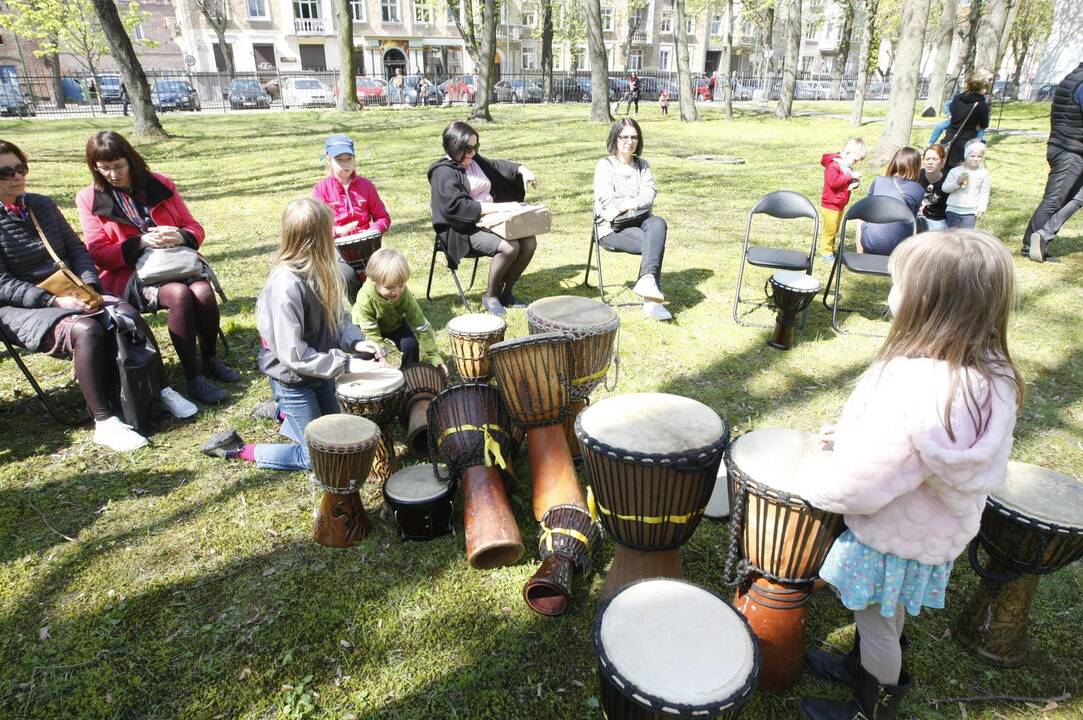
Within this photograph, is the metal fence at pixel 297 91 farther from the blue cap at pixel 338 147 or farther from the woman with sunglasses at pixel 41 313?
the woman with sunglasses at pixel 41 313

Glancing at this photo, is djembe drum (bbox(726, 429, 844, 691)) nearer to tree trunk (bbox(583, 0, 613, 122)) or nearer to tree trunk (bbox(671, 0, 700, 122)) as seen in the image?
tree trunk (bbox(583, 0, 613, 122))

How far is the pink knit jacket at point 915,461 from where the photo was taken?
1.83m

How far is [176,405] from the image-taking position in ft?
13.4

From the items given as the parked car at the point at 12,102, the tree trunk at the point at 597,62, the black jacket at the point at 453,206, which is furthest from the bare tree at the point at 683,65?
the parked car at the point at 12,102

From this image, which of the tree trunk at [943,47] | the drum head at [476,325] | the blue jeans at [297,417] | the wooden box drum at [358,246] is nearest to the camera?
the blue jeans at [297,417]

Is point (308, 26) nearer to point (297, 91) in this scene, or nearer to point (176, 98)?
point (297, 91)

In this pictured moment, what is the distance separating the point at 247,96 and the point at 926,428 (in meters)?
31.9

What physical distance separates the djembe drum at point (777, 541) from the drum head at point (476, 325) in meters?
1.82

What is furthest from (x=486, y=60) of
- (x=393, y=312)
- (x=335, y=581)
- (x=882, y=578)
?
(x=882, y=578)

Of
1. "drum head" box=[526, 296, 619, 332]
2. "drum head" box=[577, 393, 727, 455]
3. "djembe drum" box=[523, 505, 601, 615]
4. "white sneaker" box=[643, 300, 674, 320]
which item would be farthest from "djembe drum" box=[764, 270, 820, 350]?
"djembe drum" box=[523, 505, 601, 615]

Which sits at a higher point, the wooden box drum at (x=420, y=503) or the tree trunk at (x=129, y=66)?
the tree trunk at (x=129, y=66)

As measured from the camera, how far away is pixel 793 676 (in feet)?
7.81

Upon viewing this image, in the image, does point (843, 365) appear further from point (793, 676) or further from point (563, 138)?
point (563, 138)

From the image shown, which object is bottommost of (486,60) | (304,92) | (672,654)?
(672,654)
